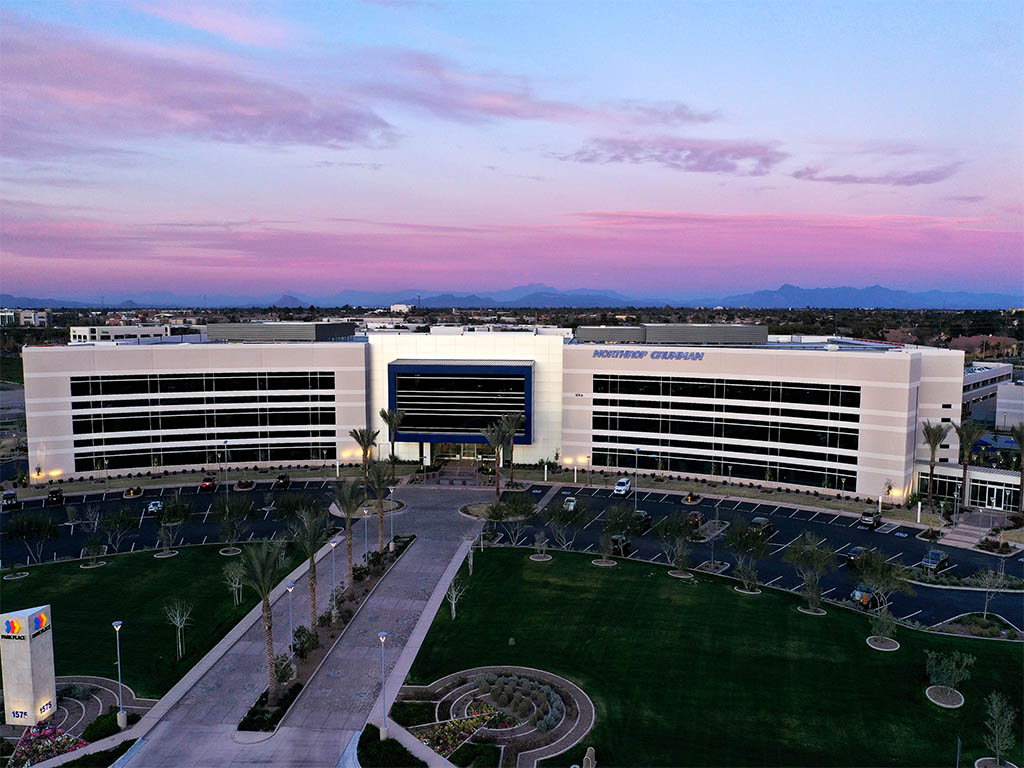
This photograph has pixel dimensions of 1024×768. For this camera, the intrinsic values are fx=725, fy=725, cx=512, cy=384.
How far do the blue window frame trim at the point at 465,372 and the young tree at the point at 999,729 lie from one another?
63042 millimetres

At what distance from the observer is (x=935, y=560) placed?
5866cm

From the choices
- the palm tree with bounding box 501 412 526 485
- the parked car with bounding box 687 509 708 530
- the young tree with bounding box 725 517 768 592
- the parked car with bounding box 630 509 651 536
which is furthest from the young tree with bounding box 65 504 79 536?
the young tree with bounding box 725 517 768 592

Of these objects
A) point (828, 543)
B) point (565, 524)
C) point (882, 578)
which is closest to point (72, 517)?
point (565, 524)

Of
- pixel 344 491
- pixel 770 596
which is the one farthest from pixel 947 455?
pixel 344 491

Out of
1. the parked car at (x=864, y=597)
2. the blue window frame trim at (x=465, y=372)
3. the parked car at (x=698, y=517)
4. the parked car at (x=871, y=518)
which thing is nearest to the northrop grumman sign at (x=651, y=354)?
the blue window frame trim at (x=465, y=372)

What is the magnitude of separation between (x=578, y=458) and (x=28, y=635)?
222 ft

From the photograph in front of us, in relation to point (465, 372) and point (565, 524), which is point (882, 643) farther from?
point (465, 372)

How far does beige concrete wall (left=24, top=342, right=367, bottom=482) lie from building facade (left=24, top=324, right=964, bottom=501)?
0.16 m

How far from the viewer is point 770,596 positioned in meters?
52.1

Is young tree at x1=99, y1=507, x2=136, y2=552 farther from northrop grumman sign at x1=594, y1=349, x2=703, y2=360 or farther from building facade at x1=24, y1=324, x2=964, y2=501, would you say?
northrop grumman sign at x1=594, y1=349, x2=703, y2=360

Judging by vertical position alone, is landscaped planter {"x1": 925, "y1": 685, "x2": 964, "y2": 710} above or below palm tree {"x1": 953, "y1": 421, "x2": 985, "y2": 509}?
below

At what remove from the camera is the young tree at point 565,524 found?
63.1 metres

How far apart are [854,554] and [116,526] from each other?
62.8 meters

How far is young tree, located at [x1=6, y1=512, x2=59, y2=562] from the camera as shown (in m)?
63.6
